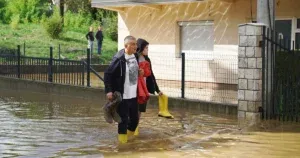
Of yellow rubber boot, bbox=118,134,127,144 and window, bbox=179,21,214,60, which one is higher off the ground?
window, bbox=179,21,214,60

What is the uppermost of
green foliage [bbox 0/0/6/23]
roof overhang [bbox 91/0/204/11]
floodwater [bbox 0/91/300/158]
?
green foliage [bbox 0/0/6/23]

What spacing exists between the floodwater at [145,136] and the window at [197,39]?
5651mm

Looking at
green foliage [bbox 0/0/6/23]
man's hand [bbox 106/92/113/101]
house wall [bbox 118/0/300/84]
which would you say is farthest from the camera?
green foliage [bbox 0/0/6/23]

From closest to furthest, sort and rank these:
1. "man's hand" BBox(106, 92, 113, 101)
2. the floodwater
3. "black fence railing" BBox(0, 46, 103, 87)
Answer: the floodwater
"man's hand" BBox(106, 92, 113, 101)
"black fence railing" BBox(0, 46, 103, 87)

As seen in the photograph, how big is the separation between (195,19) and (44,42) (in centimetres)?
1642

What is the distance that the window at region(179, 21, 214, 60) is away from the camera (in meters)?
18.9

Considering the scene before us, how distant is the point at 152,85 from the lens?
992cm

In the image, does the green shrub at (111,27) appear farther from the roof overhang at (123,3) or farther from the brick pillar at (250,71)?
the brick pillar at (250,71)

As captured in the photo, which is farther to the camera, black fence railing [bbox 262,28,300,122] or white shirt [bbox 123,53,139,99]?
black fence railing [bbox 262,28,300,122]

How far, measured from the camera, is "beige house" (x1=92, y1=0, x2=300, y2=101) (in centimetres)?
1736

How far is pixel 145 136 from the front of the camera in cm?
986

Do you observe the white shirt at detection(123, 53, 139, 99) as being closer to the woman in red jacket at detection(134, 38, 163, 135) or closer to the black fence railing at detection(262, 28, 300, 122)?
the woman in red jacket at detection(134, 38, 163, 135)

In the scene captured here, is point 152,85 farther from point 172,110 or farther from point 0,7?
point 0,7

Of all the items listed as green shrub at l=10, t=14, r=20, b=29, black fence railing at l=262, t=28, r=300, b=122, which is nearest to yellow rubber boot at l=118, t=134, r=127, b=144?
black fence railing at l=262, t=28, r=300, b=122
